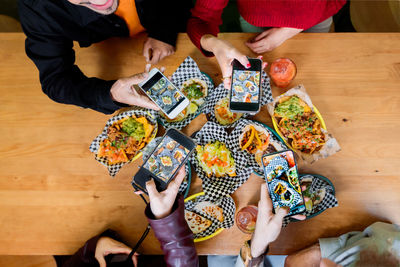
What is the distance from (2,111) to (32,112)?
178mm

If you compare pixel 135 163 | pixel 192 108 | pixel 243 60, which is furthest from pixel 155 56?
pixel 135 163

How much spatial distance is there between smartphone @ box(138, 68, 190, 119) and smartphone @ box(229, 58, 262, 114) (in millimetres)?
243

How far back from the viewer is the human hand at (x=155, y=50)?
57.0 inches

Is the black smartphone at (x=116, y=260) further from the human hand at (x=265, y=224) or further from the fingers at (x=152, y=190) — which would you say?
the human hand at (x=265, y=224)

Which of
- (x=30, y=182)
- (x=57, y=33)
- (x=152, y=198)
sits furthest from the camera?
(x=30, y=182)

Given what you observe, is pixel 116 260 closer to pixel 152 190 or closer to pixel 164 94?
pixel 152 190

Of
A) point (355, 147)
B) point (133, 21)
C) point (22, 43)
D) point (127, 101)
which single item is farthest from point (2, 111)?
point (355, 147)

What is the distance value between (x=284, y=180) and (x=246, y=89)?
18.6 inches

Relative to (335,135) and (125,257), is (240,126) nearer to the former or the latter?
(335,135)

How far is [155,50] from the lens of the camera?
4.77ft

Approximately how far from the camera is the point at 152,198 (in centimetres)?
125

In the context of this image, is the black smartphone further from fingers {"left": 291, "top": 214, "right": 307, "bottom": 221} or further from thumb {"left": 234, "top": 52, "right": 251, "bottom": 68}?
thumb {"left": 234, "top": 52, "right": 251, "bottom": 68}

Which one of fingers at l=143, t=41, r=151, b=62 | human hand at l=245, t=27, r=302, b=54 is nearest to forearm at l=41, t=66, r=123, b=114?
fingers at l=143, t=41, r=151, b=62

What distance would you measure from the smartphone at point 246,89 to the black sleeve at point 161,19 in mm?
429
